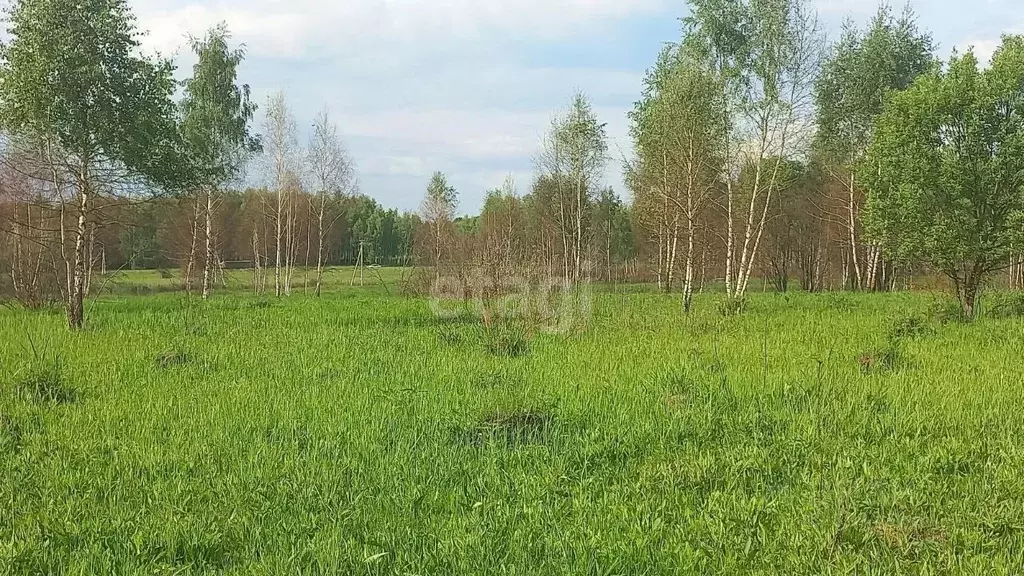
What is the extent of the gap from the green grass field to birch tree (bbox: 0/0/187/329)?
6.19 metres

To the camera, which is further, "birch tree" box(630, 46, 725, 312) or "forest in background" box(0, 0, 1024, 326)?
"birch tree" box(630, 46, 725, 312)

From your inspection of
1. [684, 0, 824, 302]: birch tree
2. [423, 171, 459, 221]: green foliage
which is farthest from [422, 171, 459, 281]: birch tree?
[684, 0, 824, 302]: birch tree

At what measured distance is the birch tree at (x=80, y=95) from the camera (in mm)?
13641

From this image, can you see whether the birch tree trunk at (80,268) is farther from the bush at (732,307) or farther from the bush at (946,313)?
the bush at (946,313)

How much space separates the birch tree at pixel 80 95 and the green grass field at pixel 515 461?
6.19 metres

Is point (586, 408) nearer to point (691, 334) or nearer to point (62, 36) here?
point (691, 334)

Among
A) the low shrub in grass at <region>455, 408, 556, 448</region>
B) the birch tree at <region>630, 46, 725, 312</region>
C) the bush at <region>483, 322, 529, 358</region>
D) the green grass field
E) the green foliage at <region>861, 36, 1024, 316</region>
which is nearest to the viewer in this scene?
the green grass field

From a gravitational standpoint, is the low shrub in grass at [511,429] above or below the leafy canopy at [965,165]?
below

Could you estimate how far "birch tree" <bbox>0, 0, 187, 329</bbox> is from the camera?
44.8 ft

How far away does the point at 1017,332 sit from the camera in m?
11.3

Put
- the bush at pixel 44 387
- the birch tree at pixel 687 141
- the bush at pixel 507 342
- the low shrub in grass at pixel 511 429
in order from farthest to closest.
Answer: the birch tree at pixel 687 141
the bush at pixel 507 342
the bush at pixel 44 387
the low shrub in grass at pixel 511 429

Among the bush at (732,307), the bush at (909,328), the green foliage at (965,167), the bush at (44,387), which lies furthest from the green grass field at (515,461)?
the bush at (732,307)

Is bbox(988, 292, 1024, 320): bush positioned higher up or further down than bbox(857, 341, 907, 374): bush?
higher up

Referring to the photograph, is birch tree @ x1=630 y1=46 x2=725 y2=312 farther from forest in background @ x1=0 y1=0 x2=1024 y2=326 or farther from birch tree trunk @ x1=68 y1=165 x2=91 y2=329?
birch tree trunk @ x1=68 y1=165 x2=91 y2=329
